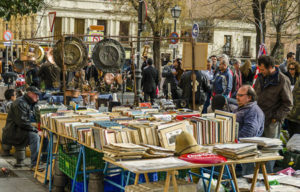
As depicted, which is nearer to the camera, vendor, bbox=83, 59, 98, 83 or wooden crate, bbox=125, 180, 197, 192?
wooden crate, bbox=125, 180, 197, 192

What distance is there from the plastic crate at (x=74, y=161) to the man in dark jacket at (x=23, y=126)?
1.65m

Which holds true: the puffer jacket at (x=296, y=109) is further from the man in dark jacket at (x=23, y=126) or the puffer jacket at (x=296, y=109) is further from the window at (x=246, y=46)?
Result: the window at (x=246, y=46)

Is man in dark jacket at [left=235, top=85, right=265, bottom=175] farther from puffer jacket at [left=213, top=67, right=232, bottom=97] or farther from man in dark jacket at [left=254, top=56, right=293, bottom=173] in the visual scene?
puffer jacket at [left=213, top=67, right=232, bottom=97]

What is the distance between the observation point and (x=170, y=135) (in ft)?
19.0

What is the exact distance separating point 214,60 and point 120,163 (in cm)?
1125

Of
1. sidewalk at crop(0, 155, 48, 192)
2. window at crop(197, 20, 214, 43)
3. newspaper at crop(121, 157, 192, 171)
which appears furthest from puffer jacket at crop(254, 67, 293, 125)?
window at crop(197, 20, 214, 43)

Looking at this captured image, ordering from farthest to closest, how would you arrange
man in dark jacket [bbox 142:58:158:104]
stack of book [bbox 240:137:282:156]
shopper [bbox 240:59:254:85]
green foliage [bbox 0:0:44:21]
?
man in dark jacket [bbox 142:58:158:104] → shopper [bbox 240:59:254:85] → green foliage [bbox 0:0:44:21] → stack of book [bbox 240:137:282:156]

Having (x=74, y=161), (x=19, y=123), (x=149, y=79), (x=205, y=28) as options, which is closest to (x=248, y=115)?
(x=74, y=161)

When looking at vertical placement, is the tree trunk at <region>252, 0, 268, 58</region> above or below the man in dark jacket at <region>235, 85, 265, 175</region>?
above

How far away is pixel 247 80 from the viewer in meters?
13.1

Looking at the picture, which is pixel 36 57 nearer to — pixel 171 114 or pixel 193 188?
pixel 171 114

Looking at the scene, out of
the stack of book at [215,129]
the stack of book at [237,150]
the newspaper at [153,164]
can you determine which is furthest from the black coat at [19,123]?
the stack of book at [237,150]

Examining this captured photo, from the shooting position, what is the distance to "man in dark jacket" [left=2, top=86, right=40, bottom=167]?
29.2ft

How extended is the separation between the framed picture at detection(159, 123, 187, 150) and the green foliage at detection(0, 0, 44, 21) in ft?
16.9
